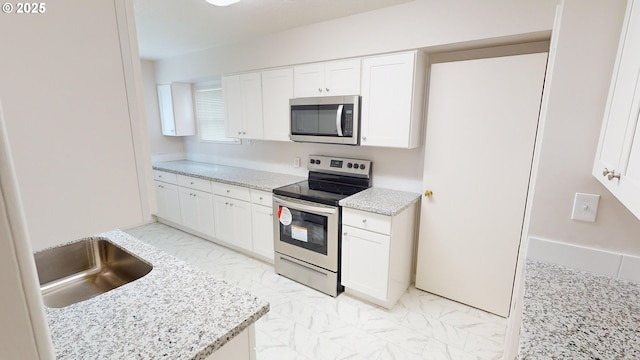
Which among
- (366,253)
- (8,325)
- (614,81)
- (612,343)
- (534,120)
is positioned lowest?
(366,253)

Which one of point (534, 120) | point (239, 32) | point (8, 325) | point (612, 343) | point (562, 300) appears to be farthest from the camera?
point (239, 32)

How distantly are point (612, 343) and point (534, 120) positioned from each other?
151 centimetres

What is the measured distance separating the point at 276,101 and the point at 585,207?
2595mm

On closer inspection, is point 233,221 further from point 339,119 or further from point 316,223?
point 339,119

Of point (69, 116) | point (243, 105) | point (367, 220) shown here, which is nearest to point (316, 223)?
point (367, 220)

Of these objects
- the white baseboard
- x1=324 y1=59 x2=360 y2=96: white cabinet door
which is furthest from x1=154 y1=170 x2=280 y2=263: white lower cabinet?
the white baseboard

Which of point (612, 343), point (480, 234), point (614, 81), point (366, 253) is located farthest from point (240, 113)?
point (612, 343)

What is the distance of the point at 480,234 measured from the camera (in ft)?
7.61

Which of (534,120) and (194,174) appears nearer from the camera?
(534,120)

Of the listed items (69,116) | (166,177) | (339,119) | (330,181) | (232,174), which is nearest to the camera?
(69,116)

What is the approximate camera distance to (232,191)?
10.7ft

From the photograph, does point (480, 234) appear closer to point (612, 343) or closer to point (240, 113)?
point (612, 343)

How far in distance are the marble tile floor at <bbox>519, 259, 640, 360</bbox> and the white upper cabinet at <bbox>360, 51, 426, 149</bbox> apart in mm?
1347

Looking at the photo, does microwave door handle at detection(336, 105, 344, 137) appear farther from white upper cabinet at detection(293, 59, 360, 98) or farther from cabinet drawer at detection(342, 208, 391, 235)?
cabinet drawer at detection(342, 208, 391, 235)
